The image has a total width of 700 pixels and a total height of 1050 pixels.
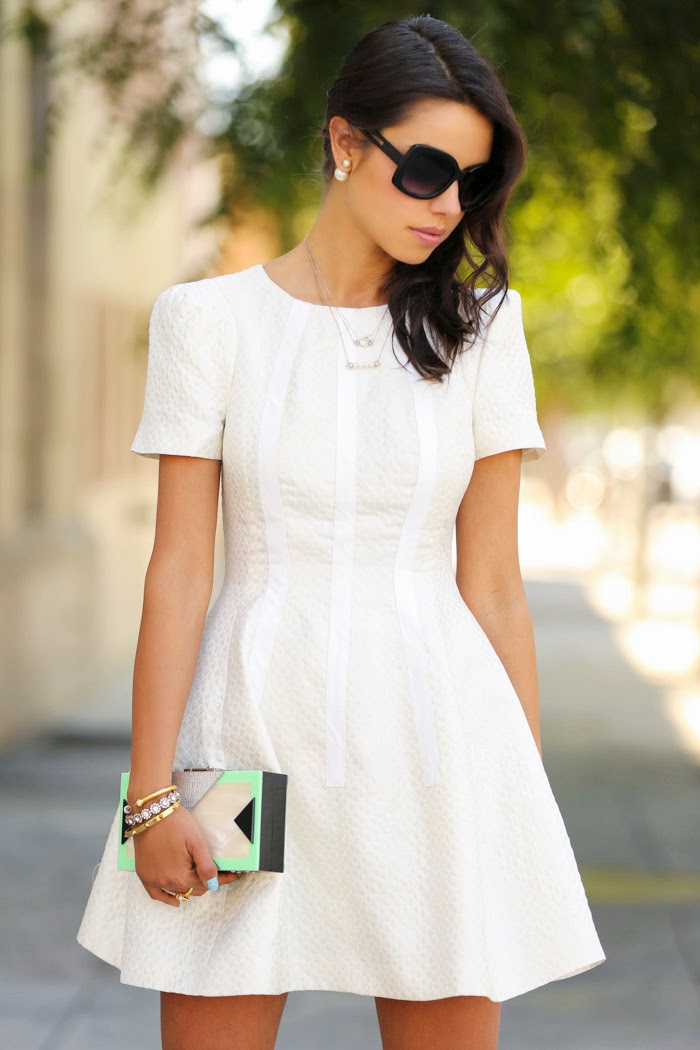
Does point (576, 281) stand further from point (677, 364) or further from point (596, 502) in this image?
point (596, 502)

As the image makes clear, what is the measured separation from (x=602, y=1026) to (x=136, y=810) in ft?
9.32

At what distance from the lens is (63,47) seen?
6.47 m

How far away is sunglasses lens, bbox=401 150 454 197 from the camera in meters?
2.12

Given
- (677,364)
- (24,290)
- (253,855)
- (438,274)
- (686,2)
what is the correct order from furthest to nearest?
(677,364) → (24,290) → (686,2) → (438,274) → (253,855)

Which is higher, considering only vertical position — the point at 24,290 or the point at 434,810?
the point at 24,290

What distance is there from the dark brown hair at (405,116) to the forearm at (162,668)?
0.45m

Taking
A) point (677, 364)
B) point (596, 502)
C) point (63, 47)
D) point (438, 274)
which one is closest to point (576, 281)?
point (677, 364)

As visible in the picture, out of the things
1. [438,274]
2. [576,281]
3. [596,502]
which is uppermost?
[576,281]

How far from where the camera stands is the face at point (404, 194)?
2.13m

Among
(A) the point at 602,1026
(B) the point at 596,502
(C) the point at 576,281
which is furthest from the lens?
(B) the point at 596,502

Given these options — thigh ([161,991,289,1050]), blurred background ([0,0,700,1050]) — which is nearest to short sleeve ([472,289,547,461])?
thigh ([161,991,289,1050])

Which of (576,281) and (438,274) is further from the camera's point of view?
(576,281)

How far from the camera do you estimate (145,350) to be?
27.7ft

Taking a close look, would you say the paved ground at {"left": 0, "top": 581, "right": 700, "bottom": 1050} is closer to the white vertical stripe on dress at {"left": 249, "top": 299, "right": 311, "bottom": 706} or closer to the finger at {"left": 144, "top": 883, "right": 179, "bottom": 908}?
the finger at {"left": 144, "top": 883, "right": 179, "bottom": 908}
